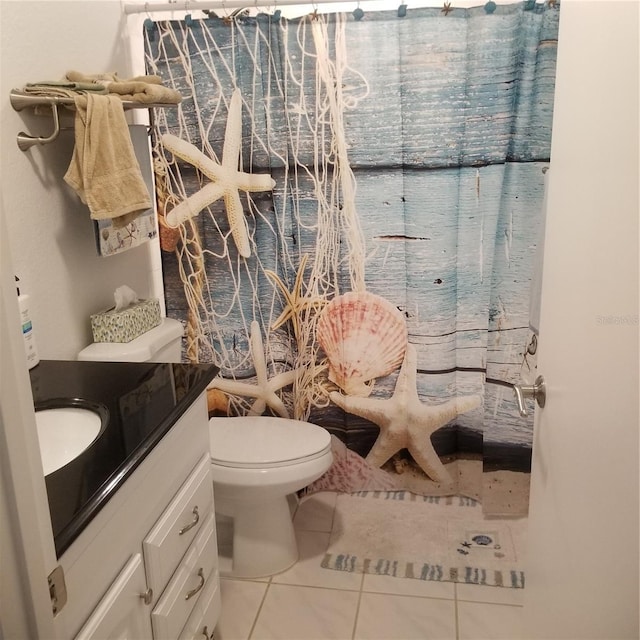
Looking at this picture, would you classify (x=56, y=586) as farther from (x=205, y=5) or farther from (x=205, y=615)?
(x=205, y=5)

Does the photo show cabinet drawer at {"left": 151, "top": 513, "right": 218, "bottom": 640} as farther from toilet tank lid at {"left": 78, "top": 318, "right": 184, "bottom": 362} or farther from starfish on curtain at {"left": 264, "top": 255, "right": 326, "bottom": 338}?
starfish on curtain at {"left": 264, "top": 255, "right": 326, "bottom": 338}

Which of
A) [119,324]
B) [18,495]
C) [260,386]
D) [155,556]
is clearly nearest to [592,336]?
[18,495]

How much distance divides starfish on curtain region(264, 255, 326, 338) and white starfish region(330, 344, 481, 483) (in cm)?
34

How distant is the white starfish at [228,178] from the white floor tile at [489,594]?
1343 mm

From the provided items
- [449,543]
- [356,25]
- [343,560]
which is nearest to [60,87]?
[356,25]

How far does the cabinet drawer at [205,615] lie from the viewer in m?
1.51

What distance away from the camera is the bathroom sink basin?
1.33 metres

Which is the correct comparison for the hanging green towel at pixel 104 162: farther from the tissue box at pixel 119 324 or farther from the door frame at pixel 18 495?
the door frame at pixel 18 495

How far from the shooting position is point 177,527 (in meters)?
1.41

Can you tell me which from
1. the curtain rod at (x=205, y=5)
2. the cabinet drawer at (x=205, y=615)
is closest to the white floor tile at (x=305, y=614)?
the cabinet drawer at (x=205, y=615)

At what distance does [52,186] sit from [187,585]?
1.09m

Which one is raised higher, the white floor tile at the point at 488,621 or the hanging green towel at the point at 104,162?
the hanging green towel at the point at 104,162

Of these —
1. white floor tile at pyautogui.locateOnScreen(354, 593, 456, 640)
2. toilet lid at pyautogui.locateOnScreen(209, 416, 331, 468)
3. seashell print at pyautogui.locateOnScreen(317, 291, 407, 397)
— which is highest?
seashell print at pyautogui.locateOnScreen(317, 291, 407, 397)

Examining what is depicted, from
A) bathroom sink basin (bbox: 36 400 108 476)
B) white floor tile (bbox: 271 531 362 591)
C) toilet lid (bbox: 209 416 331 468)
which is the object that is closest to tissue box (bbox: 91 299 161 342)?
toilet lid (bbox: 209 416 331 468)
